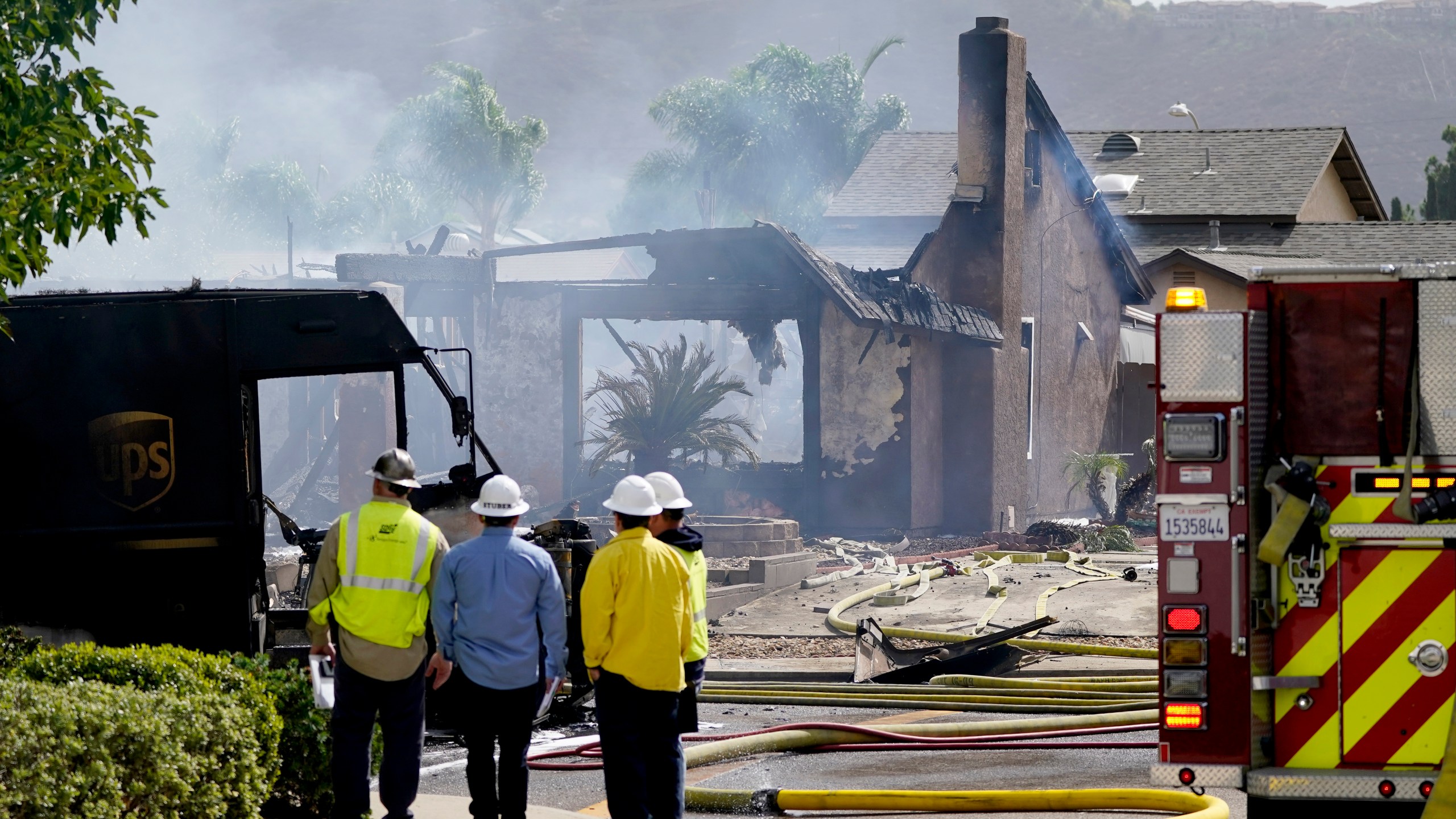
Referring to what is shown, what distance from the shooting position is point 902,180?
128 ft

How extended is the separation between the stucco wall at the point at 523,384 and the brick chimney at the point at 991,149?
22.5ft

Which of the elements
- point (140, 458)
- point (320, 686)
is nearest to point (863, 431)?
point (140, 458)

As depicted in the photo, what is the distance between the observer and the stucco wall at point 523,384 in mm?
26609

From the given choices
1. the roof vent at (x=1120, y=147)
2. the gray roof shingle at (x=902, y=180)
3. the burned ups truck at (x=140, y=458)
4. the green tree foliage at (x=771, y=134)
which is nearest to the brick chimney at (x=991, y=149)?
the gray roof shingle at (x=902, y=180)

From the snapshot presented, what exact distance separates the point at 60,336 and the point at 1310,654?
6769mm

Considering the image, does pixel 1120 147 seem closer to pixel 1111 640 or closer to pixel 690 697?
pixel 1111 640

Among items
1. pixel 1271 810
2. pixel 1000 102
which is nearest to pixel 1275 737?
pixel 1271 810

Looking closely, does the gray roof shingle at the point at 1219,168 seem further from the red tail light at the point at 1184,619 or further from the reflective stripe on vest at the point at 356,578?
the red tail light at the point at 1184,619

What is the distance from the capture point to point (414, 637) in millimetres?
6871

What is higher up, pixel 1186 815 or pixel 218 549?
pixel 218 549

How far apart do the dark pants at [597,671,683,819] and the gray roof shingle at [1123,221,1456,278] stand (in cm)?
2818

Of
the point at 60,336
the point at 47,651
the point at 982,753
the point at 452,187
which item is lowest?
the point at 982,753

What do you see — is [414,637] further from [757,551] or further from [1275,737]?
[757,551]

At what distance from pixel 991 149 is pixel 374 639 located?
19479mm
